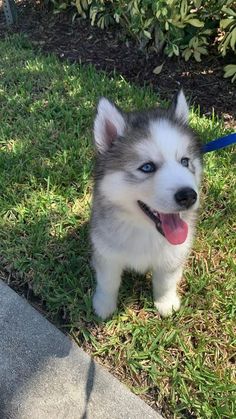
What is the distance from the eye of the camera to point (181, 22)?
12.9 feet

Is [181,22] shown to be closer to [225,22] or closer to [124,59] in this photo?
[225,22]

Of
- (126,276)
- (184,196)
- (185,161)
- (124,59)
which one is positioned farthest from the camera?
(124,59)

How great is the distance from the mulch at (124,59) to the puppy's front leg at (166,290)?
1.84 metres

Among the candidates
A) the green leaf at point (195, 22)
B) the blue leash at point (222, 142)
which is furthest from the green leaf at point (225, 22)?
the blue leash at point (222, 142)

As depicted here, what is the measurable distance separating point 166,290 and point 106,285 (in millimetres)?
314

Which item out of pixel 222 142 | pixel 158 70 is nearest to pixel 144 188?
pixel 222 142

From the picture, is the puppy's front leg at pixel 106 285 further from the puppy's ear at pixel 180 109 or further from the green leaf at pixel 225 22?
the green leaf at pixel 225 22

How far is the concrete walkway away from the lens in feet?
7.51

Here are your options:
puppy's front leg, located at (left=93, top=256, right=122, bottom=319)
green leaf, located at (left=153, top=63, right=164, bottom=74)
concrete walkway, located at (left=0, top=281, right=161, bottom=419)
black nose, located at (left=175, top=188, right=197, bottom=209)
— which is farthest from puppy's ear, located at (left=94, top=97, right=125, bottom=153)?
green leaf, located at (left=153, top=63, right=164, bottom=74)

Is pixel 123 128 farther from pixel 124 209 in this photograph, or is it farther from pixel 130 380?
pixel 130 380

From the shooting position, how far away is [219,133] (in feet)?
12.2

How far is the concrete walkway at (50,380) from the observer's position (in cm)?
229

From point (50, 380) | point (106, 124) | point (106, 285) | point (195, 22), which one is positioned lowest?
point (50, 380)

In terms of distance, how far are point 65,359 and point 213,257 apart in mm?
1046
